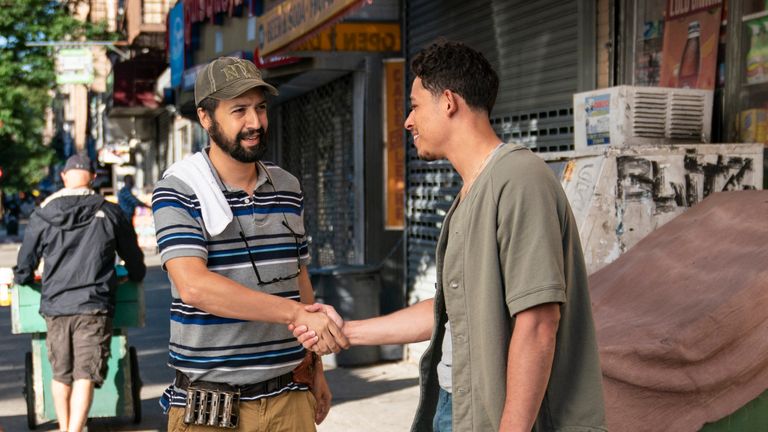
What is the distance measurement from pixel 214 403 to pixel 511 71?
5999 millimetres

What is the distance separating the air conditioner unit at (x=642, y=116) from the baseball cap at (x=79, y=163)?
334cm

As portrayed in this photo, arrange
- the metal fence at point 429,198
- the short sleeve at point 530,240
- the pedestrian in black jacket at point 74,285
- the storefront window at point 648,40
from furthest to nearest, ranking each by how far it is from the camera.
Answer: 1. the metal fence at point 429,198
2. the pedestrian in black jacket at point 74,285
3. the storefront window at point 648,40
4. the short sleeve at point 530,240

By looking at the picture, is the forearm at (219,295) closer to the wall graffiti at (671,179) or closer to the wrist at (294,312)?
the wrist at (294,312)

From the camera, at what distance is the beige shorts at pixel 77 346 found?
24.2 ft

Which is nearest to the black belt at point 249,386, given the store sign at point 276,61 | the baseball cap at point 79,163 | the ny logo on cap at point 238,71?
the ny logo on cap at point 238,71

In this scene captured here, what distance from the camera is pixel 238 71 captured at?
147 inches

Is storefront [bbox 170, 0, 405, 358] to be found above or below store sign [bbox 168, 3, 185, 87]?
below

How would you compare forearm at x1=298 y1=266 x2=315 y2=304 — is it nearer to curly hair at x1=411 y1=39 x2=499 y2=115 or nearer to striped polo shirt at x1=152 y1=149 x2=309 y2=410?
striped polo shirt at x1=152 y1=149 x2=309 y2=410

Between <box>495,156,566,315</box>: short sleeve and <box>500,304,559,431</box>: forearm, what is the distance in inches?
2.1

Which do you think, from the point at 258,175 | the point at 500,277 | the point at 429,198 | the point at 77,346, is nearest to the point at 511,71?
the point at 429,198

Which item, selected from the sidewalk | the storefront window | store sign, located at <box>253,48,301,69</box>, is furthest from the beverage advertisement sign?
store sign, located at <box>253,48,301,69</box>

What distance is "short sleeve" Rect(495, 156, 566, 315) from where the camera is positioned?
266 cm

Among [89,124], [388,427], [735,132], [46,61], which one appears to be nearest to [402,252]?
[388,427]

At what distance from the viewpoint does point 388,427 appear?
8.05m
